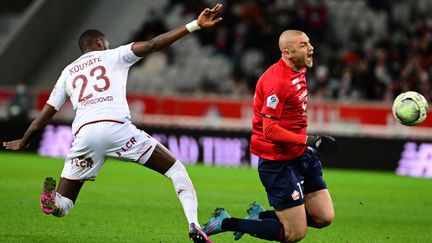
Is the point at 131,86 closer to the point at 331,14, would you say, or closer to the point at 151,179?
the point at 331,14

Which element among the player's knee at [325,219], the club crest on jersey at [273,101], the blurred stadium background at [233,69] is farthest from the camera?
the blurred stadium background at [233,69]

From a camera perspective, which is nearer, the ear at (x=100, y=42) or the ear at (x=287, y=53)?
the ear at (x=287, y=53)

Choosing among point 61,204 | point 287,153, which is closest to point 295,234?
point 287,153

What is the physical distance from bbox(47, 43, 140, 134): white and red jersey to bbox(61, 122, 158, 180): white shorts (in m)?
0.09

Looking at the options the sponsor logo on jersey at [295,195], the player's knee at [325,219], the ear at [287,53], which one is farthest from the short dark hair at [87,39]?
the player's knee at [325,219]

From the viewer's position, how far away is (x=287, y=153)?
810 centimetres

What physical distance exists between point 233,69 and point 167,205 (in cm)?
1290

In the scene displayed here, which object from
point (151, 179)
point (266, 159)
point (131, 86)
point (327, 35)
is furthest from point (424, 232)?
point (131, 86)

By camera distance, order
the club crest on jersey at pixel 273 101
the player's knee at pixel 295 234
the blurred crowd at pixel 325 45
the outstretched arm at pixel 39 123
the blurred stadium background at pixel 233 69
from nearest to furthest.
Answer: the club crest on jersey at pixel 273 101 → the player's knee at pixel 295 234 → the outstretched arm at pixel 39 123 → the blurred stadium background at pixel 233 69 → the blurred crowd at pixel 325 45

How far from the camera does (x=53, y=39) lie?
2938cm

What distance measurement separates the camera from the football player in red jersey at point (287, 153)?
25.8 feet

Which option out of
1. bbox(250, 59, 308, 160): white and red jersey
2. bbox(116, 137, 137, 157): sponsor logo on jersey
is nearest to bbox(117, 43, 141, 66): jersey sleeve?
bbox(116, 137, 137, 157): sponsor logo on jersey

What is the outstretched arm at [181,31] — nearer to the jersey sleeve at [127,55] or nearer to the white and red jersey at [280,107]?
the jersey sleeve at [127,55]

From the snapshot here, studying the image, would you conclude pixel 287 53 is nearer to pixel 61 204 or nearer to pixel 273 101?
pixel 273 101
